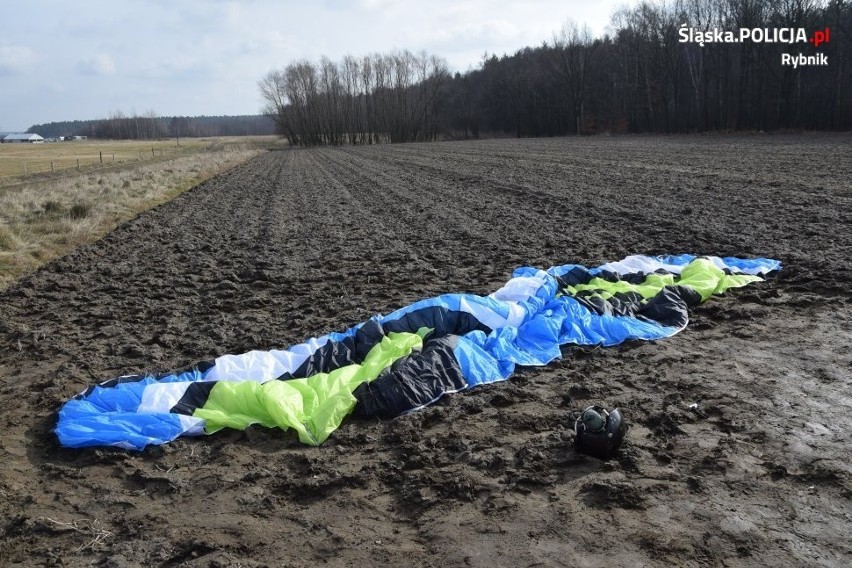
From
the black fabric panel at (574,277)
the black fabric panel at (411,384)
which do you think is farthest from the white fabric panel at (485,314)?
the black fabric panel at (574,277)

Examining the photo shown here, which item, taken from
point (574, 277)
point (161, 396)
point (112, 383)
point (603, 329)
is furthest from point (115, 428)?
A: point (574, 277)

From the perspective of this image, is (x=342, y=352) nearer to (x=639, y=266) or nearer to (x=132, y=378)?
(x=132, y=378)

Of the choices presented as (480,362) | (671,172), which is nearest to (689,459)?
(480,362)

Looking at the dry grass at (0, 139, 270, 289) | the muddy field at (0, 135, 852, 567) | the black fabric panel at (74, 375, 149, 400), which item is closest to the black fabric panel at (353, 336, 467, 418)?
the muddy field at (0, 135, 852, 567)

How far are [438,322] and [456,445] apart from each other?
177 cm

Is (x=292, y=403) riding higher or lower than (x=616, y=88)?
lower

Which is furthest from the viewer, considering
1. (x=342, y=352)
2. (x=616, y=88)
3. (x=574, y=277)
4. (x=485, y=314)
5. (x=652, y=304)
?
(x=616, y=88)

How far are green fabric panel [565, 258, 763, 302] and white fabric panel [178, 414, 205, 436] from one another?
382 centimetres

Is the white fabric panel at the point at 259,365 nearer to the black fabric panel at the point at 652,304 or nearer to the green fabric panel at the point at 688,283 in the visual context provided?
the black fabric panel at the point at 652,304

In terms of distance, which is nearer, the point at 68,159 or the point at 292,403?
the point at 292,403

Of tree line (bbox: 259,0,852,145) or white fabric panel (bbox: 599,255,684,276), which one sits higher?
tree line (bbox: 259,0,852,145)

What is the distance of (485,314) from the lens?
5.50 metres

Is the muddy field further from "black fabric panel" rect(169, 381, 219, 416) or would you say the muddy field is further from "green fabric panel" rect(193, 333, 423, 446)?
"black fabric panel" rect(169, 381, 219, 416)

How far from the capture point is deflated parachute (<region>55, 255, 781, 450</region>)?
4.14 meters
